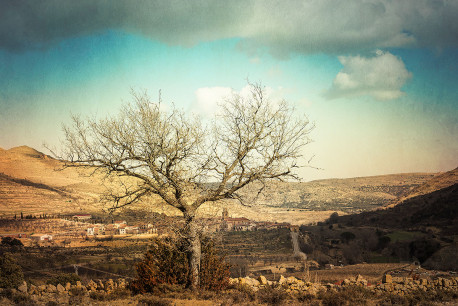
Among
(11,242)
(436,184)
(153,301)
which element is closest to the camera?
(153,301)

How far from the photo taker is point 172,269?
38.0ft

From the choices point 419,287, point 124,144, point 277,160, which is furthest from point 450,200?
point 124,144

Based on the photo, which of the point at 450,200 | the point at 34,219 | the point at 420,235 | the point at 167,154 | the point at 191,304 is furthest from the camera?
the point at 450,200

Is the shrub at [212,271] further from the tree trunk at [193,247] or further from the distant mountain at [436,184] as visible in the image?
the distant mountain at [436,184]

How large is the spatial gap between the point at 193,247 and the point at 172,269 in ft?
3.72

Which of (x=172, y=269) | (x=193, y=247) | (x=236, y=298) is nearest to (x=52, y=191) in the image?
(x=172, y=269)

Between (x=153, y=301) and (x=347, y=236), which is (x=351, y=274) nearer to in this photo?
(x=153, y=301)

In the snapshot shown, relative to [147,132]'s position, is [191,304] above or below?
below

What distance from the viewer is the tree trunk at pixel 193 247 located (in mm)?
11414

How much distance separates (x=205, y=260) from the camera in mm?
11922

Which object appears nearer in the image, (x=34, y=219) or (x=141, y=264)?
(x=141, y=264)

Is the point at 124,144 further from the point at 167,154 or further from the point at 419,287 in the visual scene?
the point at 419,287

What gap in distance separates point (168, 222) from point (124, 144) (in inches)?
127

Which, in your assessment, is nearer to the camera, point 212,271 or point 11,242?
point 212,271
